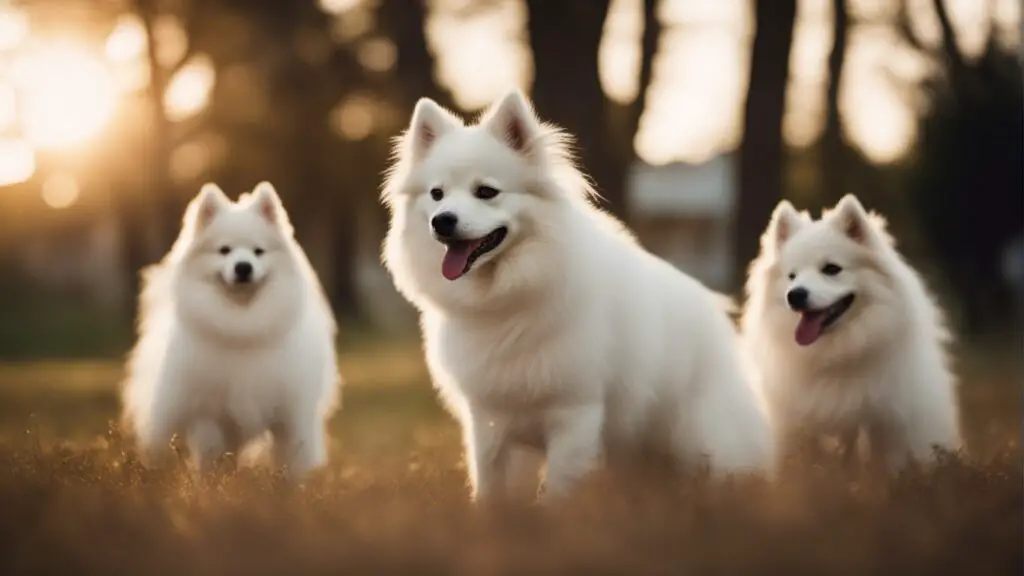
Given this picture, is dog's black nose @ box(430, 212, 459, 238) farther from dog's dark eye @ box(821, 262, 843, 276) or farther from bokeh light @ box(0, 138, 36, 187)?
bokeh light @ box(0, 138, 36, 187)

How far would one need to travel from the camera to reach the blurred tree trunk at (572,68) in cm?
886

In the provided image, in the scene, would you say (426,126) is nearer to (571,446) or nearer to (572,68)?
(571,446)

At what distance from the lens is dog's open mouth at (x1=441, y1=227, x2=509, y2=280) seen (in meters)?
4.50

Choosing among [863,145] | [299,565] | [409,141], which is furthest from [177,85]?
[299,565]

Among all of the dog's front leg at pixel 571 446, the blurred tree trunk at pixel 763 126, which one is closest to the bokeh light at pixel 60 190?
the blurred tree trunk at pixel 763 126

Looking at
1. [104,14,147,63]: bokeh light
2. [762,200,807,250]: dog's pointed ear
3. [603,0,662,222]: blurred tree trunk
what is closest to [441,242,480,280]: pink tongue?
[762,200,807,250]: dog's pointed ear

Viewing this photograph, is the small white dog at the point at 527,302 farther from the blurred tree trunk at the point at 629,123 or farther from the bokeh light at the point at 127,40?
the bokeh light at the point at 127,40

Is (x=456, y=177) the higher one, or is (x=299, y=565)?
(x=456, y=177)

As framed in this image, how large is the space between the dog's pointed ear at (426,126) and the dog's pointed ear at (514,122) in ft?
0.59

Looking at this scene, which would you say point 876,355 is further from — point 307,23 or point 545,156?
point 307,23

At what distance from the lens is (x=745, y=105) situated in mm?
9812

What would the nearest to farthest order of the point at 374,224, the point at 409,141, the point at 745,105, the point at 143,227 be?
the point at 409,141 < the point at 745,105 < the point at 143,227 < the point at 374,224

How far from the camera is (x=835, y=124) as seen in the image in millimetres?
13086

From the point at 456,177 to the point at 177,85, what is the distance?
13.9m
